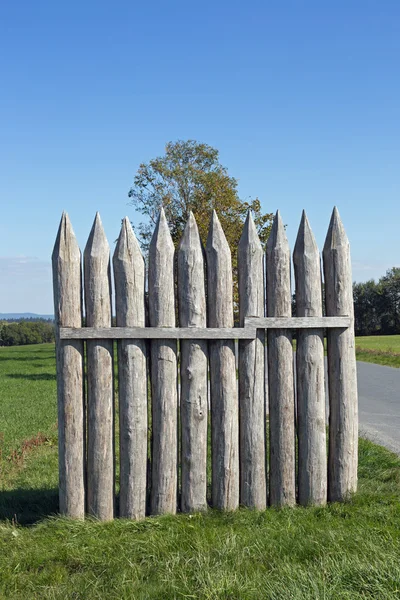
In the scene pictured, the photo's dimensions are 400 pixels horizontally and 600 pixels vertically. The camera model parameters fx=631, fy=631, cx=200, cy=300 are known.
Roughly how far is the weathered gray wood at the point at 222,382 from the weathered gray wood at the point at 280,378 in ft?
1.31

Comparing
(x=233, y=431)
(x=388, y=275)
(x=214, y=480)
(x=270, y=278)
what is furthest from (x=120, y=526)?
(x=388, y=275)

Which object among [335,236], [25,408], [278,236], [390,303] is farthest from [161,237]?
[390,303]

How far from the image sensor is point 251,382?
5.89 metres

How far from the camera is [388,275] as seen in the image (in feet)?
293

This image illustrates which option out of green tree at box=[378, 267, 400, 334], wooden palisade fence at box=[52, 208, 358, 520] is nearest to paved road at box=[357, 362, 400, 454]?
wooden palisade fence at box=[52, 208, 358, 520]

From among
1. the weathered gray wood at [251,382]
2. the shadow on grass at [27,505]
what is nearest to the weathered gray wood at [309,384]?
the weathered gray wood at [251,382]

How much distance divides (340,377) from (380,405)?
812cm

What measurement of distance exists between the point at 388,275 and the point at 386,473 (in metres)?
86.0

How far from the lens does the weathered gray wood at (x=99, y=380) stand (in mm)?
5812

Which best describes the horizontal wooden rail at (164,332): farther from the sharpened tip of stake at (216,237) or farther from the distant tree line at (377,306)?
the distant tree line at (377,306)

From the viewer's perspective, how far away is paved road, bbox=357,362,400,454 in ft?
33.7

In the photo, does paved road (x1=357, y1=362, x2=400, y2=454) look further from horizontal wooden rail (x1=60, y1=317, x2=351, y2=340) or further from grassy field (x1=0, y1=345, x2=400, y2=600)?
horizontal wooden rail (x1=60, y1=317, x2=351, y2=340)

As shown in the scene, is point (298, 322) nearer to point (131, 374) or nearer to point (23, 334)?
point (131, 374)

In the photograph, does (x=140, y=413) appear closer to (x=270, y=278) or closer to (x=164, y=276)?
(x=164, y=276)
